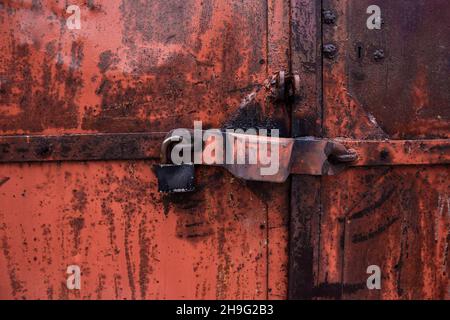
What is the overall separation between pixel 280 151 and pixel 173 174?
31cm

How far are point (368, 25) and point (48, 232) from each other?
3.82 feet

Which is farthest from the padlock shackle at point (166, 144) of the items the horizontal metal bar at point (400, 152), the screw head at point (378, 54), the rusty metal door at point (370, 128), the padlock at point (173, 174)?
the screw head at point (378, 54)

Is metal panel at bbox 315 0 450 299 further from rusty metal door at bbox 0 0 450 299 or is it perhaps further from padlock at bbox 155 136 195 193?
padlock at bbox 155 136 195 193

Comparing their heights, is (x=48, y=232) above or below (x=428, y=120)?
below

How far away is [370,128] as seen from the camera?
1.13 m

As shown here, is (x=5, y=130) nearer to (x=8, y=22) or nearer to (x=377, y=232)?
(x=8, y=22)

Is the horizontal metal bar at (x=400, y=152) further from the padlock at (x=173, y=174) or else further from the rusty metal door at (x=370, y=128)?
the padlock at (x=173, y=174)

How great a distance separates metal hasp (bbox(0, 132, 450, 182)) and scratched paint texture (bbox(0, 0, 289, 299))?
0.03 m

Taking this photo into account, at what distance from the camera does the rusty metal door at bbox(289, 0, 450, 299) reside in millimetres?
1105

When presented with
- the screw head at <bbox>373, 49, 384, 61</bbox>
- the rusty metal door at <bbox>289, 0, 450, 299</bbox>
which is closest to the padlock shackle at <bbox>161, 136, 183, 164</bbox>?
the rusty metal door at <bbox>289, 0, 450, 299</bbox>

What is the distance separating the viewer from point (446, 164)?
1128 millimetres

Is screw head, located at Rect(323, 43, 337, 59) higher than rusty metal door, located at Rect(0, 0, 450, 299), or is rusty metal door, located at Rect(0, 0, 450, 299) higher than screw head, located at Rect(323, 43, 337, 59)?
screw head, located at Rect(323, 43, 337, 59)

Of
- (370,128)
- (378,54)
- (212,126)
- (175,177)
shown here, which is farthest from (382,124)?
(175,177)

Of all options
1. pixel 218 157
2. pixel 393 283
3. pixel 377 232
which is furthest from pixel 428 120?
pixel 218 157
